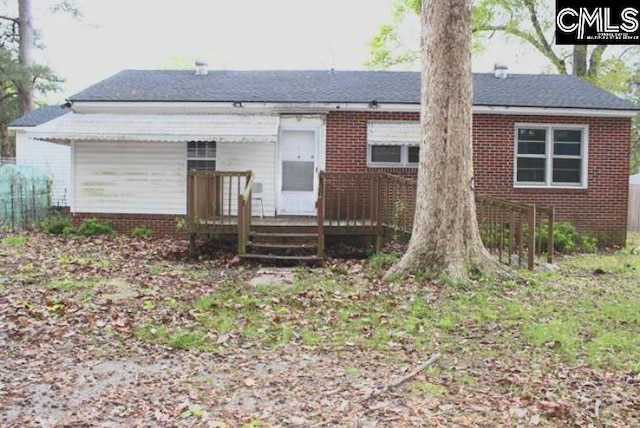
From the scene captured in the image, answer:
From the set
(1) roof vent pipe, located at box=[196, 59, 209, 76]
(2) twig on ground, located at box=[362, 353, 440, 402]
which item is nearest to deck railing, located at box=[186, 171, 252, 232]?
(1) roof vent pipe, located at box=[196, 59, 209, 76]

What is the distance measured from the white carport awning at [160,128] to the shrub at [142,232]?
7.09ft

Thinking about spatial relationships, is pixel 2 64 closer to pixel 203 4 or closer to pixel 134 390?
pixel 203 4

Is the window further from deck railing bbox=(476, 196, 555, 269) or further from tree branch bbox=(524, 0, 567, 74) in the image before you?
tree branch bbox=(524, 0, 567, 74)

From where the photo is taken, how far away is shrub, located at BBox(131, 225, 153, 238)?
42.2 feet

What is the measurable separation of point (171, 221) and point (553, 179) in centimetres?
896

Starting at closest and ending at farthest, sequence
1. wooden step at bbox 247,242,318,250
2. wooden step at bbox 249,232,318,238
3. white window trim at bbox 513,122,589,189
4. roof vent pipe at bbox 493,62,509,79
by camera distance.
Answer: wooden step at bbox 247,242,318,250 → wooden step at bbox 249,232,318,238 → white window trim at bbox 513,122,589,189 → roof vent pipe at bbox 493,62,509,79

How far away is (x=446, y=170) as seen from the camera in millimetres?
7934

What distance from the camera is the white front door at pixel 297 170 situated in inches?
504

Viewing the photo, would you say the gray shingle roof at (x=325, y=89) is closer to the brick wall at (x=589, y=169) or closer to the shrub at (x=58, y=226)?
the brick wall at (x=589, y=169)

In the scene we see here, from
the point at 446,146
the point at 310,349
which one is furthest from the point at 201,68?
the point at 310,349

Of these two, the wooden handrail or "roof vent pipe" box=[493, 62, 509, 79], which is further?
"roof vent pipe" box=[493, 62, 509, 79]

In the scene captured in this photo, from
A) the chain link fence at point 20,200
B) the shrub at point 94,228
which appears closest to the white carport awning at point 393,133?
the shrub at point 94,228

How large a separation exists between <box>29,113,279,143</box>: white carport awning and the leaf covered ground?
13.3 ft

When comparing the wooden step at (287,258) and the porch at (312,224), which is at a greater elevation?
the porch at (312,224)
